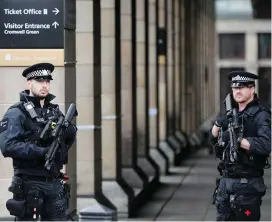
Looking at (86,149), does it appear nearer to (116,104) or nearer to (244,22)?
(116,104)

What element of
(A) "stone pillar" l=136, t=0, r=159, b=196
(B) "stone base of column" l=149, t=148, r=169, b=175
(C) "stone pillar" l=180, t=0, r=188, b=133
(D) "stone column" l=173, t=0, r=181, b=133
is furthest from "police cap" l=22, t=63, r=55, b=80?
(C) "stone pillar" l=180, t=0, r=188, b=133

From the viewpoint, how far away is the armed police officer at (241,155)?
10.4 metres

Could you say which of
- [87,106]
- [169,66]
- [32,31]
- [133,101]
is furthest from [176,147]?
[32,31]

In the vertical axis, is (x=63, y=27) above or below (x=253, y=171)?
above

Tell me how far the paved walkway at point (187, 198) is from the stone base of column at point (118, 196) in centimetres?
23

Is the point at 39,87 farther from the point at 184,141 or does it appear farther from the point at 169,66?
the point at 184,141

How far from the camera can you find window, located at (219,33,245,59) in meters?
46.2

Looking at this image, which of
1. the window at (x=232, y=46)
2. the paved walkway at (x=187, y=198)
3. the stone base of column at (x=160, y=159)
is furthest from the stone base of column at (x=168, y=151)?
the window at (x=232, y=46)

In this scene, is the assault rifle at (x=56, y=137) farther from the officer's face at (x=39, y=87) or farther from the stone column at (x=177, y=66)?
the stone column at (x=177, y=66)

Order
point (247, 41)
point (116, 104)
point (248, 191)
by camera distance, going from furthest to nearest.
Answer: point (247, 41), point (116, 104), point (248, 191)

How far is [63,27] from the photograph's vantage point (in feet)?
38.5

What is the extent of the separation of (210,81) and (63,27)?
123 ft

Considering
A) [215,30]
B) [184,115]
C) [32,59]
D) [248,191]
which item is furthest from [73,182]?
[215,30]

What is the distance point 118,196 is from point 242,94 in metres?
6.36
